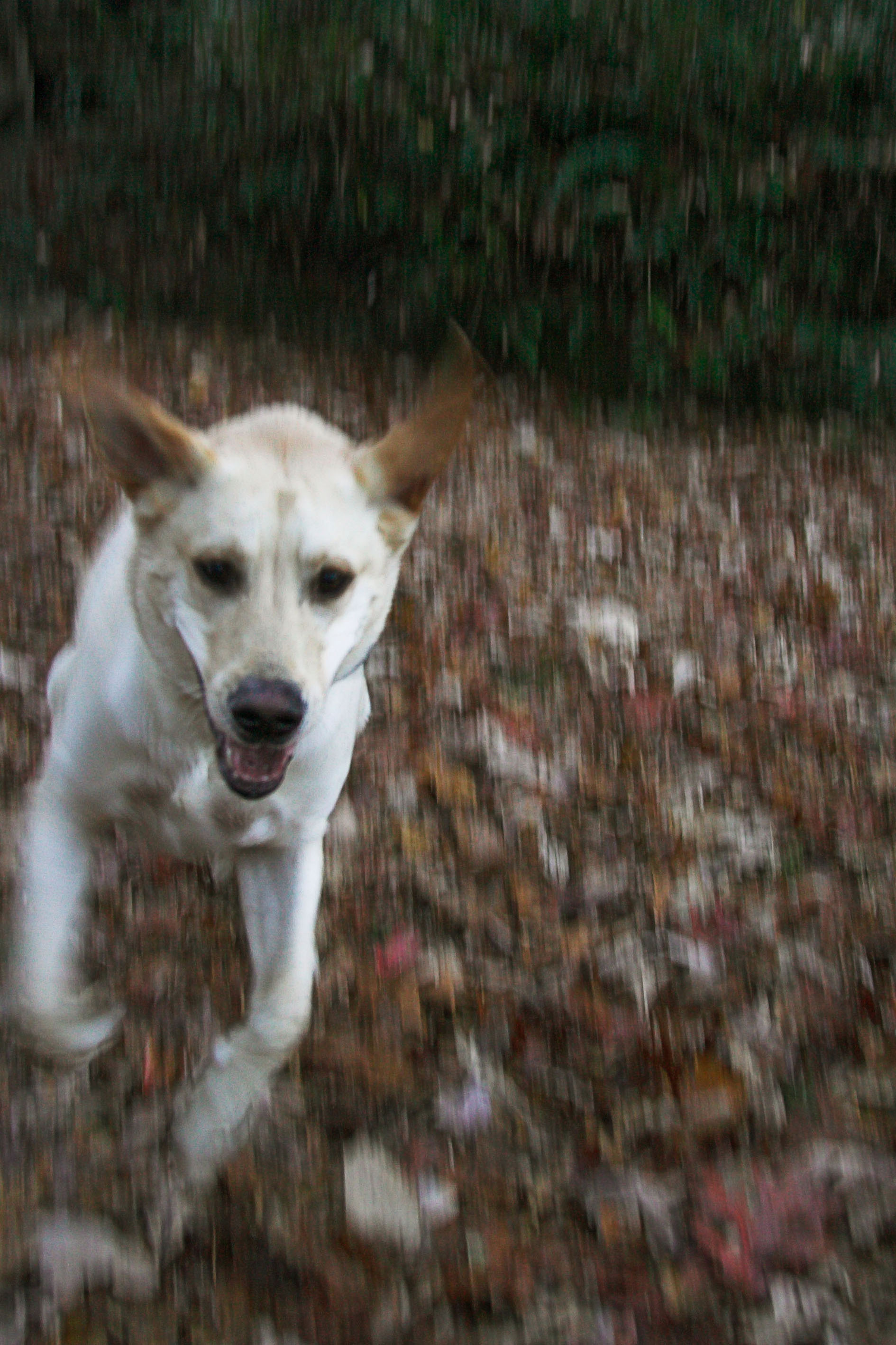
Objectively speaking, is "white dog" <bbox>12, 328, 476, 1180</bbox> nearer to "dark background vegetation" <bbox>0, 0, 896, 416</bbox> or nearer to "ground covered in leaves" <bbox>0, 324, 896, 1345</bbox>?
"ground covered in leaves" <bbox>0, 324, 896, 1345</bbox>

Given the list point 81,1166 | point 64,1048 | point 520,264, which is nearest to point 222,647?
point 64,1048

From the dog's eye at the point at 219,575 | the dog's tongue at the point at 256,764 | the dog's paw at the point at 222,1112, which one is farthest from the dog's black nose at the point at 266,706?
the dog's paw at the point at 222,1112

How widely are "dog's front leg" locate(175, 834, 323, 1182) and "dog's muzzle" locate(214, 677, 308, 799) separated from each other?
0.39 meters

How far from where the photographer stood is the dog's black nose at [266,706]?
84.2 inches

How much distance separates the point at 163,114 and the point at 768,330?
299 cm

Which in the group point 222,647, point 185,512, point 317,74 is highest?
point 317,74

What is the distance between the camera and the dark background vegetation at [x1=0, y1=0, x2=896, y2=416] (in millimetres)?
4977

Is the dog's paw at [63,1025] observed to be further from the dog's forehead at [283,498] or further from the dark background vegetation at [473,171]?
the dark background vegetation at [473,171]

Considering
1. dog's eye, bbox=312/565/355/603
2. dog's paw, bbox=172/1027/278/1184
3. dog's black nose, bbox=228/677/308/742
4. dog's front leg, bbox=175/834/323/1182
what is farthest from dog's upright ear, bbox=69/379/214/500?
dog's paw, bbox=172/1027/278/1184

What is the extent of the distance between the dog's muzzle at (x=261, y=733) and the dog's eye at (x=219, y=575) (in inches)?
9.0

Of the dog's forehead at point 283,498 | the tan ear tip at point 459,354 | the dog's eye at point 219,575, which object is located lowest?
the dog's eye at point 219,575

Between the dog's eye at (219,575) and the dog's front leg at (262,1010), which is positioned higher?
the dog's eye at (219,575)

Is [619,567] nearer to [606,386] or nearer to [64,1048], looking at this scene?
[606,386]

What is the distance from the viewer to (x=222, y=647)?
221 cm
